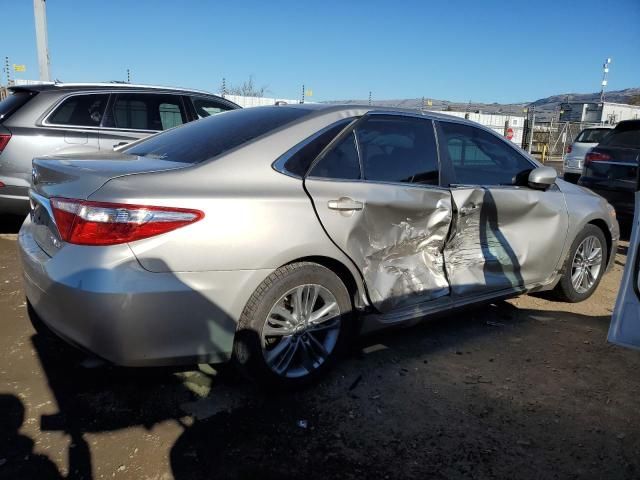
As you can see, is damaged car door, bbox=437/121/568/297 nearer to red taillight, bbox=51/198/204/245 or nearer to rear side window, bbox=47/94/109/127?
red taillight, bbox=51/198/204/245

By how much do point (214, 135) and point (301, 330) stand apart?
3.99 feet

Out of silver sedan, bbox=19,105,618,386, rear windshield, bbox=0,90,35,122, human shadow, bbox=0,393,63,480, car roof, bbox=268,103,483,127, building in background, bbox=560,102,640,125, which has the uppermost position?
building in background, bbox=560,102,640,125

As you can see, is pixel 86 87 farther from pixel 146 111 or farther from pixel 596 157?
pixel 596 157

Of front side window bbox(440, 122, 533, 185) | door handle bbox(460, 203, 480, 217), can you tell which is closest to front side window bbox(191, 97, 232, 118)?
front side window bbox(440, 122, 533, 185)

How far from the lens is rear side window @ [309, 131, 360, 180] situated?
9.20 feet

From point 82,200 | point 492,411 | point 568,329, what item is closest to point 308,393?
point 492,411

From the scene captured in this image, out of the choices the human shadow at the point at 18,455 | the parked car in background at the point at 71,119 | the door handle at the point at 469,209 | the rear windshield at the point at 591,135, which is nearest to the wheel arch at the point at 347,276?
the door handle at the point at 469,209

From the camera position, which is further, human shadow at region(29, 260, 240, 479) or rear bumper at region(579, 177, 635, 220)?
rear bumper at region(579, 177, 635, 220)

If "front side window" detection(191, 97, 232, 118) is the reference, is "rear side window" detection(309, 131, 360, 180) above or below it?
below

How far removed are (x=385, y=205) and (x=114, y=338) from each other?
1585 millimetres

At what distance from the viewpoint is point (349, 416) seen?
264 cm

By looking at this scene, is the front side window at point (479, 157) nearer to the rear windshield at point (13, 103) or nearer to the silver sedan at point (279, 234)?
the silver sedan at point (279, 234)

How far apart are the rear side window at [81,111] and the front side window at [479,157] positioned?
4105mm

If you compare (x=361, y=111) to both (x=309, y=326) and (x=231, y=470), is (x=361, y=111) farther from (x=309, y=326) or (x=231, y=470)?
(x=231, y=470)
